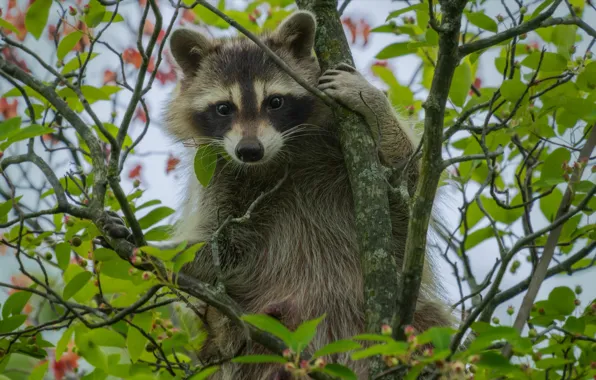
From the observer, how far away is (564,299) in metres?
2.87

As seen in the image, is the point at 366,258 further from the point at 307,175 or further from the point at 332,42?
the point at 307,175

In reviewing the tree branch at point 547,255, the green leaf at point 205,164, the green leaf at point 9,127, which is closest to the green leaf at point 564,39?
the tree branch at point 547,255

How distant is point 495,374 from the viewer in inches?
89.5

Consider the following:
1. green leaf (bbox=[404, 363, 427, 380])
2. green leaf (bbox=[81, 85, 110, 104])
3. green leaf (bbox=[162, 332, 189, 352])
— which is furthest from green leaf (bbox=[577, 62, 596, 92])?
green leaf (bbox=[81, 85, 110, 104])

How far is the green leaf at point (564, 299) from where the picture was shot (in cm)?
286

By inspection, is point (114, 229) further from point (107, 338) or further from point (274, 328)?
point (274, 328)

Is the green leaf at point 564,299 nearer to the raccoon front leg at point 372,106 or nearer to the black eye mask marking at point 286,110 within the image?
the raccoon front leg at point 372,106

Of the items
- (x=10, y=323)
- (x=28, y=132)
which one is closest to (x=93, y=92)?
(x=28, y=132)

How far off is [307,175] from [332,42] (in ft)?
3.35

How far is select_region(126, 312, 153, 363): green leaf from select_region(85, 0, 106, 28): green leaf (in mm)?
1227

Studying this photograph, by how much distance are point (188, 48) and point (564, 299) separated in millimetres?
2764

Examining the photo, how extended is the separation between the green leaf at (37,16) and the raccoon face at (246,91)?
1139mm

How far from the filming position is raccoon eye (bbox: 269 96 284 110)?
14.4 ft

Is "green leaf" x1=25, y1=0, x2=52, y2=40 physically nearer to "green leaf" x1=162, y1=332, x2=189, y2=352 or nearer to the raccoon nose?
the raccoon nose
